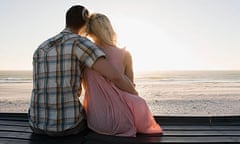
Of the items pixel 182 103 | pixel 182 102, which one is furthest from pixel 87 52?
pixel 182 102

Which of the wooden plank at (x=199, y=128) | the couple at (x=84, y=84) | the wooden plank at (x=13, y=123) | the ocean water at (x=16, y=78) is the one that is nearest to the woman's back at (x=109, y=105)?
the couple at (x=84, y=84)

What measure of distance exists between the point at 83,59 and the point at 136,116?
70cm

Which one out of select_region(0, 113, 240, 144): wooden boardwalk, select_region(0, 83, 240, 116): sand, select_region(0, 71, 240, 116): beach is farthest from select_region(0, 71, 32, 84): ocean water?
select_region(0, 113, 240, 144): wooden boardwalk

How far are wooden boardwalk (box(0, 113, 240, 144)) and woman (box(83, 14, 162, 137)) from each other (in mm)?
94

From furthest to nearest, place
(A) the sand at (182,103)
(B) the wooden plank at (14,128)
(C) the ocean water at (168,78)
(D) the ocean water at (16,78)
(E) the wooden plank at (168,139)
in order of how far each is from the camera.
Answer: (C) the ocean water at (168,78) → (D) the ocean water at (16,78) → (A) the sand at (182,103) → (B) the wooden plank at (14,128) → (E) the wooden plank at (168,139)

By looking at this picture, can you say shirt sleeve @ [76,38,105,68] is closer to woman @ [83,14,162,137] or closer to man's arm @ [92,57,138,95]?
man's arm @ [92,57,138,95]

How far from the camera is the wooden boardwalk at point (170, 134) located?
228cm

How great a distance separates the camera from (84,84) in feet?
8.63

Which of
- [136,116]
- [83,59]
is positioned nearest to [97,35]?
[83,59]

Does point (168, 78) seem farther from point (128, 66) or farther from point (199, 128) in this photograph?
point (128, 66)

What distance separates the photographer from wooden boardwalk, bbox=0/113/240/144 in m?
2.28

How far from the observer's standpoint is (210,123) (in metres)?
2.93

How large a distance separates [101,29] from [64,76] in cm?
52

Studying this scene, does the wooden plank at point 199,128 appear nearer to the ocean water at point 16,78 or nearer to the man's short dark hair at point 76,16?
the man's short dark hair at point 76,16
